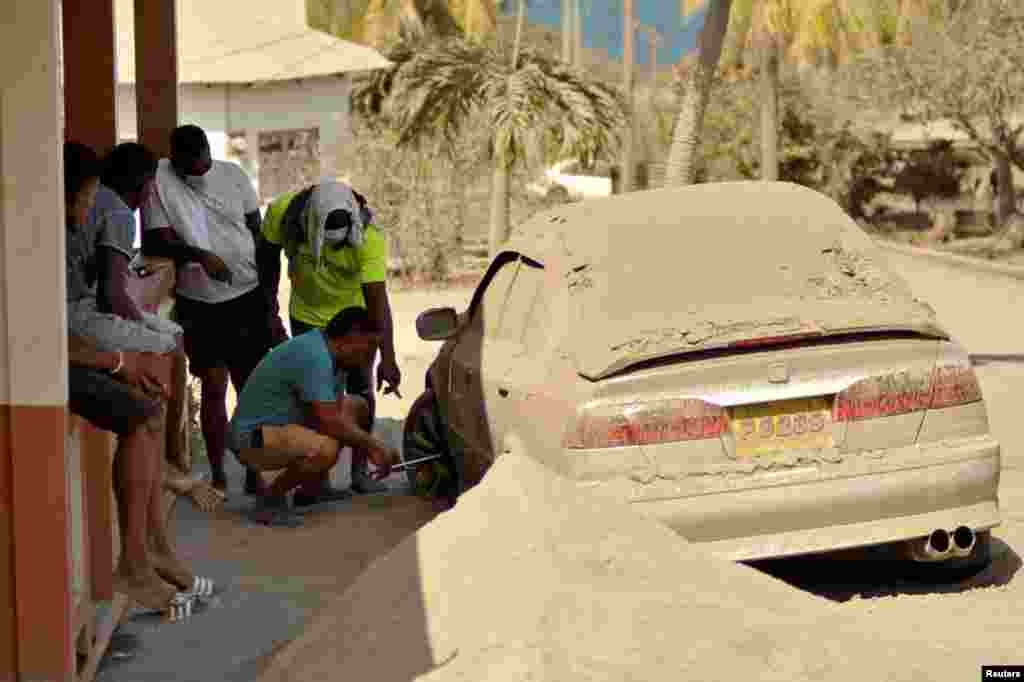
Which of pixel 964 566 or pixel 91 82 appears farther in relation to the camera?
pixel 91 82

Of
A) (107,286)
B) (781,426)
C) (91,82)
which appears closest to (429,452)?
(91,82)

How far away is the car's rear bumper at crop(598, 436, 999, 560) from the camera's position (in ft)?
22.8

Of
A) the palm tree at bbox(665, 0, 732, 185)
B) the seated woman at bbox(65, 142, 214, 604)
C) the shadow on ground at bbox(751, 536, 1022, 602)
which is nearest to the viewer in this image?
the seated woman at bbox(65, 142, 214, 604)

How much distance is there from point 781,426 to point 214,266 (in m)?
3.56

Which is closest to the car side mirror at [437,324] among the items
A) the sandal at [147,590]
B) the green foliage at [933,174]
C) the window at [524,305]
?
the window at [524,305]

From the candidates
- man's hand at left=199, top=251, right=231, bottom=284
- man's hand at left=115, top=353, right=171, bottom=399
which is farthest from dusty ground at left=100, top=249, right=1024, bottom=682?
man's hand at left=199, top=251, right=231, bottom=284

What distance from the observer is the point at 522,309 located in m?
8.30

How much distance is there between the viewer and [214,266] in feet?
31.1

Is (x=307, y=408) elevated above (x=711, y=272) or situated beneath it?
situated beneath

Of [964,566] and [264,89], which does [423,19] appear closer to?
[264,89]

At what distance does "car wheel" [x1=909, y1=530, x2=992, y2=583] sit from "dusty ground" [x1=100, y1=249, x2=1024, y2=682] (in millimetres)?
57

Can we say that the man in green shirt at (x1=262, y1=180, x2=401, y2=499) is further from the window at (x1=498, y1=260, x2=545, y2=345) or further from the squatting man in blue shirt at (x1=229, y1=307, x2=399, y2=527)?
the window at (x1=498, y1=260, x2=545, y2=345)

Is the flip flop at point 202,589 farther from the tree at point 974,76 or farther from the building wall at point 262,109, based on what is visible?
the building wall at point 262,109

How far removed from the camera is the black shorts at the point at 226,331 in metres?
10.0
